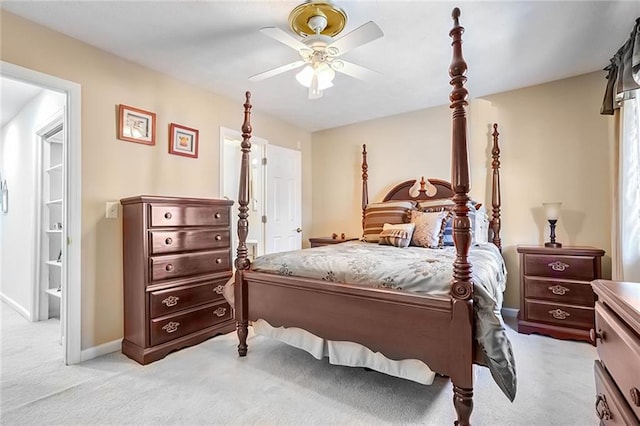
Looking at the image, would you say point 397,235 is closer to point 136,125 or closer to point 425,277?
point 425,277

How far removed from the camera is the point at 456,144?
1.55m

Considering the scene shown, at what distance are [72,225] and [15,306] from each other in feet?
8.36

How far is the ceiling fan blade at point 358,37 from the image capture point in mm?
1781

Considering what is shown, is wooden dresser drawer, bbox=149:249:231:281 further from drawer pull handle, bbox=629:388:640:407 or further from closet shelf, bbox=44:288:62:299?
drawer pull handle, bbox=629:388:640:407

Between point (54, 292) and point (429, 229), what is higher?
point (429, 229)

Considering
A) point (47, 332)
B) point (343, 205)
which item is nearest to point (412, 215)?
point (343, 205)

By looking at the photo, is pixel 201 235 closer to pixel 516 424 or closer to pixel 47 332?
pixel 47 332

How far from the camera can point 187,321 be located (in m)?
2.65

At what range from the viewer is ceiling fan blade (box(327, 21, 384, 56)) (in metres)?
1.78

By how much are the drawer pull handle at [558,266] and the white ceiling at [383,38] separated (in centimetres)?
183

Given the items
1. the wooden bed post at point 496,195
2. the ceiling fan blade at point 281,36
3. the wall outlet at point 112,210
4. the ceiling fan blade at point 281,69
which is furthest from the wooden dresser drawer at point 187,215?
the wooden bed post at point 496,195

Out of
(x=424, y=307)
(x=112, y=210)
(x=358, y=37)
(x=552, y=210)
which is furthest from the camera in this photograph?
(x=552, y=210)

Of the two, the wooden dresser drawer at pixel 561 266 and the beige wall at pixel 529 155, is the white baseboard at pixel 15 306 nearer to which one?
the beige wall at pixel 529 155

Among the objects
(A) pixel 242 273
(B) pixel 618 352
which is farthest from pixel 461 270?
(A) pixel 242 273
